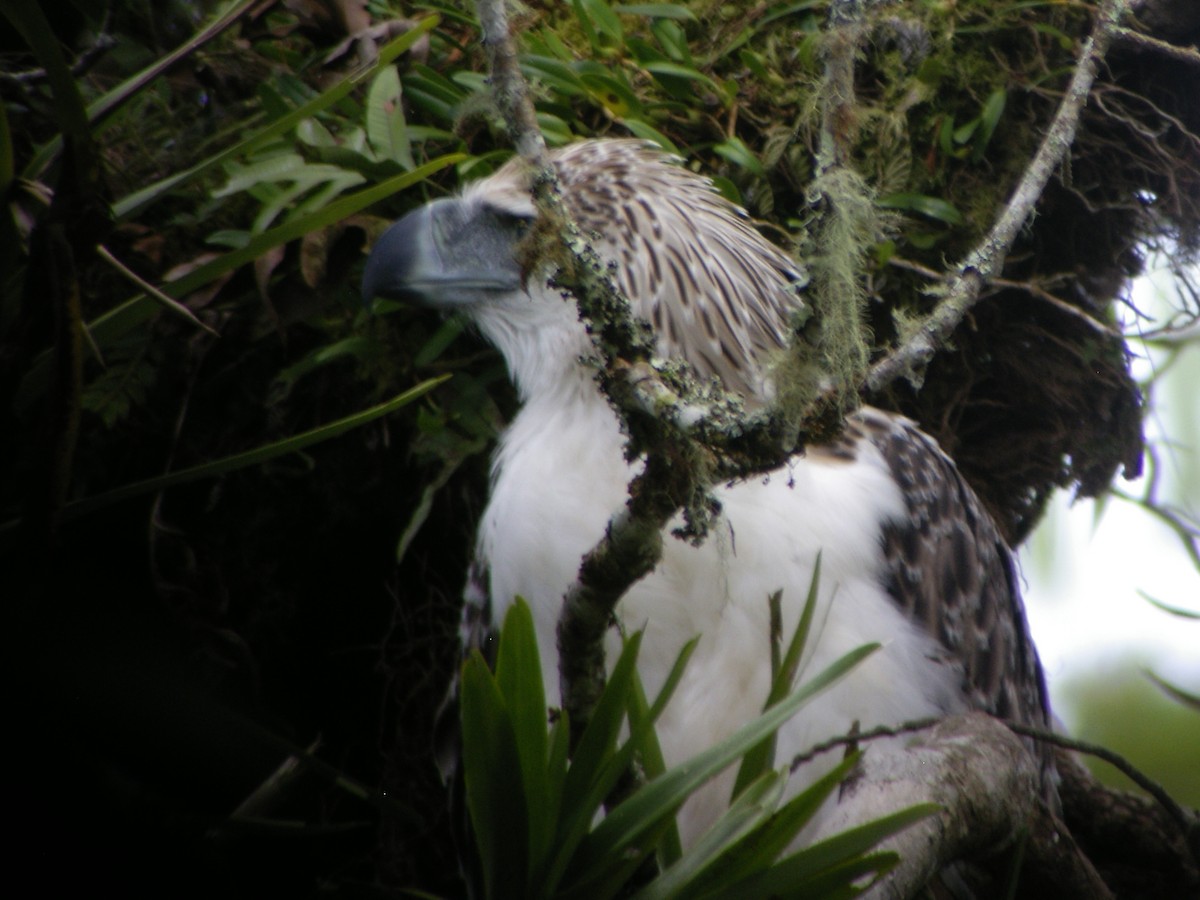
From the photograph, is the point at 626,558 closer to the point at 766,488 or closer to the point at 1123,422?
the point at 766,488

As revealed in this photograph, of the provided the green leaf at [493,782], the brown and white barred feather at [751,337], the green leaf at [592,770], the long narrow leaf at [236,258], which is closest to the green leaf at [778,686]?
the green leaf at [592,770]

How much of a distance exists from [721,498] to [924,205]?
1114mm

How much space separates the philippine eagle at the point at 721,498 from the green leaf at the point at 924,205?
1.01ft

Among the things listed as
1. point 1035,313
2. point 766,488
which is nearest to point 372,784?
point 766,488

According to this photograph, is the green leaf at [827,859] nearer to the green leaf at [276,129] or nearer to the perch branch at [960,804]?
the perch branch at [960,804]

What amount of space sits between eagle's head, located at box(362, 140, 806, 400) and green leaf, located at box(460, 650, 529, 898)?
3.64ft

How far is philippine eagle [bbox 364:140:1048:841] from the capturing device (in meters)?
2.25

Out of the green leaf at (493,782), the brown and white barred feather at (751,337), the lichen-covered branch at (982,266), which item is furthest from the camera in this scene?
the brown and white barred feather at (751,337)

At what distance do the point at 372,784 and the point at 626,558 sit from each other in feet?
6.05

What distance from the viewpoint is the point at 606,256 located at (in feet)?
8.18

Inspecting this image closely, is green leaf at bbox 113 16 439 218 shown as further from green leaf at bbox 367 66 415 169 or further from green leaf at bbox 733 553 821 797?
green leaf at bbox 733 553 821 797

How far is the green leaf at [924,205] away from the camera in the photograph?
2783mm

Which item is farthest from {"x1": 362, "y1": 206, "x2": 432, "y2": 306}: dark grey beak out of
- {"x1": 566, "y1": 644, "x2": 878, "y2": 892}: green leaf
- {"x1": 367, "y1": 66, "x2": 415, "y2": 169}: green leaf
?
{"x1": 566, "y1": 644, "x2": 878, "y2": 892}: green leaf

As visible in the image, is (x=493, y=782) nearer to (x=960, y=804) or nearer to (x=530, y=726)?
(x=530, y=726)
